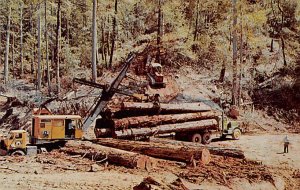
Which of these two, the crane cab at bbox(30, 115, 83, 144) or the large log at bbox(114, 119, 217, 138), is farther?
the large log at bbox(114, 119, 217, 138)

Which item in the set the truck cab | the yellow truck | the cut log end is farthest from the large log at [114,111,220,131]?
the cut log end

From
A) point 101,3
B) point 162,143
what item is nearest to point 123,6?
point 101,3

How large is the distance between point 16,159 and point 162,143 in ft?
22.6

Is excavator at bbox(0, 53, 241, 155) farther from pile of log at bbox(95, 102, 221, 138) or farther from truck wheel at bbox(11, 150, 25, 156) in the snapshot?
pile of log at bbox(95, 102, 221, 138)

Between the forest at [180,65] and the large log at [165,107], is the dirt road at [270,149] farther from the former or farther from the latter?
the large log at [165,107]

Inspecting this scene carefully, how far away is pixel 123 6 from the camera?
41688 mm

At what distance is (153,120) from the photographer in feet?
71.4

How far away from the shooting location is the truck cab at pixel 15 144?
759 inches

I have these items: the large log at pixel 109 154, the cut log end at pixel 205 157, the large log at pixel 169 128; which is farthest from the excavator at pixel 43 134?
the cut log end at pixel 205 157

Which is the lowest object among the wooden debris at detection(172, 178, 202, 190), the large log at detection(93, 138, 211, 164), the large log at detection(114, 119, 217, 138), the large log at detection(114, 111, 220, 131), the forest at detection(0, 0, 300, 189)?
the wooden debris at detection(172, 178, 202, 190)

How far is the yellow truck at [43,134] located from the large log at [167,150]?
2.08 metres

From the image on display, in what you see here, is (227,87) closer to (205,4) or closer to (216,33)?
(216,33)

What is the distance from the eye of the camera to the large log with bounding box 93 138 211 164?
1738cm

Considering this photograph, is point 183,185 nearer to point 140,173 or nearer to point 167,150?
point 140,173
